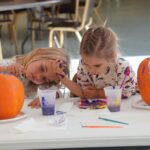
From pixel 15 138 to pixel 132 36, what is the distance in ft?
17.7

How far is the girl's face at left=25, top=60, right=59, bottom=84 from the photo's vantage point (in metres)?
2.02

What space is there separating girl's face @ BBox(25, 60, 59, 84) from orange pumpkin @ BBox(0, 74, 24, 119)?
0.55 metres

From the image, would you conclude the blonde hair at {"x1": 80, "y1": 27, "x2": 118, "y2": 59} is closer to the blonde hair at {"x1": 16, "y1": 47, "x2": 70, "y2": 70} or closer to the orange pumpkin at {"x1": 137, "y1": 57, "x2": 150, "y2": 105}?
the orange pumpkin at {"x1": 137, "y1": 57, "x2": 150, "y2": 105}

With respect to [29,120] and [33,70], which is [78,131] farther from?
[33,70]

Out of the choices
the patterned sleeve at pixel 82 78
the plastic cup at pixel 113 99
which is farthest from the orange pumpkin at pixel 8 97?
the patterned sleeve at pixel 82 78

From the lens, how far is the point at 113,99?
61.6 inches

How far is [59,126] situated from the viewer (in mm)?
1339

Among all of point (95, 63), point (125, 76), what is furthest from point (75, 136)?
point (125, 76)

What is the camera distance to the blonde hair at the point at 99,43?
175cm

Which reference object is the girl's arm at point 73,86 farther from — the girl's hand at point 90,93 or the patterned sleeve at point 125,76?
the patterned sleeve at point 125,76

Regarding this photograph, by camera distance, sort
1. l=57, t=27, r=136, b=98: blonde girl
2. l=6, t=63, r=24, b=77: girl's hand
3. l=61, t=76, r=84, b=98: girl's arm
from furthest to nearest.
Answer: l=6, t=63, r=24, b=77: girl's hand, l=61, t=76, r=84, b=98: girl's arm, l=57, t=27, r=136, b=98: blonde girl

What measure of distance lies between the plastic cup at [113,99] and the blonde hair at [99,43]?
0.23 meters

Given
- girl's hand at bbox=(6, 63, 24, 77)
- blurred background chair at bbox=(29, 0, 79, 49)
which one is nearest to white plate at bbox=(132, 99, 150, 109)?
girl's hand at bbox=(6, 63, 24, 77)

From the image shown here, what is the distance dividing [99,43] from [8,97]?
20.7 inches
